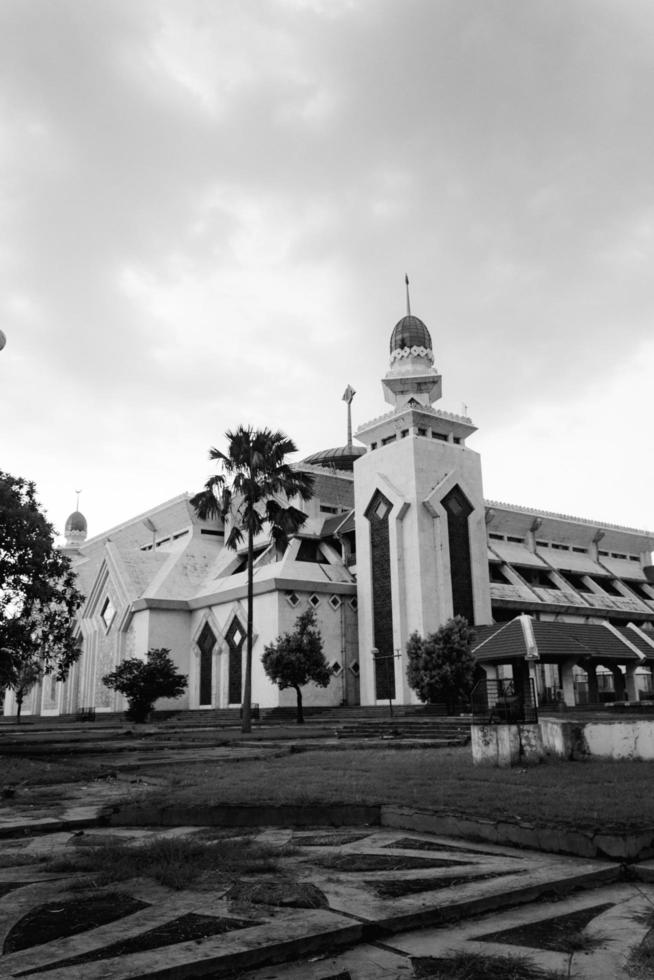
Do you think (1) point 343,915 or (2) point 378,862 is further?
(2) point 378,862

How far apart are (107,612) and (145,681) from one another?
16.9m

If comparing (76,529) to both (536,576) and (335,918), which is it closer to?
(536,576)

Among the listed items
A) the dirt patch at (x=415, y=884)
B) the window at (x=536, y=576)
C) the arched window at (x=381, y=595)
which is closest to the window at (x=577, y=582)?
the window at (x=536, y=576)

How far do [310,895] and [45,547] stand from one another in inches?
761

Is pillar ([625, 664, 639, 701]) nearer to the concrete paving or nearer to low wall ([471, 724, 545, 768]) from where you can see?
low wall ([471, 724, 545, 768])

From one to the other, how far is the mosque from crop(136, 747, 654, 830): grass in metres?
26.6

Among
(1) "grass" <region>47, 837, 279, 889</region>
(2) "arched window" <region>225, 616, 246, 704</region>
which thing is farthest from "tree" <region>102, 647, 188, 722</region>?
(1) "grass" <region>47, 837, 279, 889</region>

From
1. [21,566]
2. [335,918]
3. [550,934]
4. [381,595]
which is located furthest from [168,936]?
[381,595]

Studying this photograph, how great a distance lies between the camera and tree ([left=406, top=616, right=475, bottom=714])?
3516cm

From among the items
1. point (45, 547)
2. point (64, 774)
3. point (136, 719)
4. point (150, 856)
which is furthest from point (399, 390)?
point (150, 856)

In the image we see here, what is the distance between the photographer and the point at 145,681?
1743 inches

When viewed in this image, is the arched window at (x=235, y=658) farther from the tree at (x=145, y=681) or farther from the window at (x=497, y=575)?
the window at (x=497, y=575)

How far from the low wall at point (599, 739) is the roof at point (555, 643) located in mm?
26150

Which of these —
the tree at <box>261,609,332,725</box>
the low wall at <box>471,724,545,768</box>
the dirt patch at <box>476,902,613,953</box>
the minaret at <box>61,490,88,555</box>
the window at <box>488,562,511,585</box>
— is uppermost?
the minaret at <box>61,490,88,555</box>
